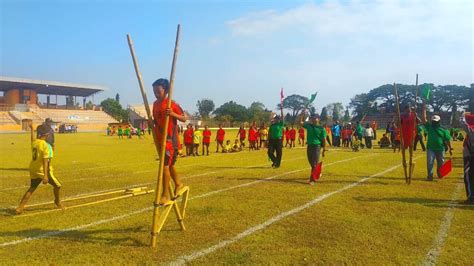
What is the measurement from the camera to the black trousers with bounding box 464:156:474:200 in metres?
8.73

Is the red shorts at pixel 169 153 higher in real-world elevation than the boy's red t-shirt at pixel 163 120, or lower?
lower

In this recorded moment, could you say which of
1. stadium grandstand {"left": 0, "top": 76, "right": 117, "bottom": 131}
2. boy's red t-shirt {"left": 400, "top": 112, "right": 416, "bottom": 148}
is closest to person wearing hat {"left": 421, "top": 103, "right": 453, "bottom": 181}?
boy's red t-shirt {"left": 400, "top": 112, "right": 416, "bottom": 148}

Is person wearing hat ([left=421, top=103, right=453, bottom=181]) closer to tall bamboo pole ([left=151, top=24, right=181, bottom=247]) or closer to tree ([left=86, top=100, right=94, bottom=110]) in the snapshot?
tall bamboo pole ([left=151, top=24, right=181, bottom=247])

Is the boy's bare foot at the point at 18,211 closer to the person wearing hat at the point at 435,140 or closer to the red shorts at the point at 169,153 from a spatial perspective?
the red shorts at the point at 169,153

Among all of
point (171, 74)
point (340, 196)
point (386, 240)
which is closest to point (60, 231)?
point (171, 74)

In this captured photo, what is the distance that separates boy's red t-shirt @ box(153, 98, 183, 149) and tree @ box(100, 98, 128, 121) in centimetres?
11980

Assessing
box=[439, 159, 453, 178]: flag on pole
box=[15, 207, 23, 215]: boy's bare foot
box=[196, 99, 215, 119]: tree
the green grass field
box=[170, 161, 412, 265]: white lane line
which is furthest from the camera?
box=[196, 99, 215, 119]: tree

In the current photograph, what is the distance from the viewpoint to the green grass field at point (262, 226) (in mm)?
5332

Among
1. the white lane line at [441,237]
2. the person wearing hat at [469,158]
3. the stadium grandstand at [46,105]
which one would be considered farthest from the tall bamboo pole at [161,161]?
the stadium grandstand at [46,105]

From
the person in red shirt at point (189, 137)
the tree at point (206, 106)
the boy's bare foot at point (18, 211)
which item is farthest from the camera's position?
the tree at point (206, 106)

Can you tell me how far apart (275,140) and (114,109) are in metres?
118

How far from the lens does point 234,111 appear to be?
12281 cm

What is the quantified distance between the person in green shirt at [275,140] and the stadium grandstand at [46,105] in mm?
71877

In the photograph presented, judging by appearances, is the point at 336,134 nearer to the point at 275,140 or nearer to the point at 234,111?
the point at 275,140
